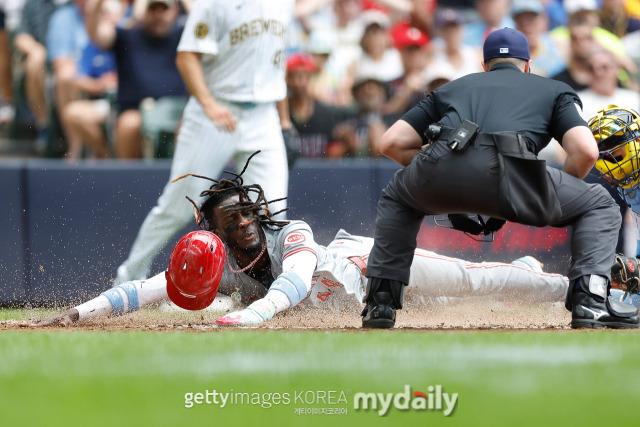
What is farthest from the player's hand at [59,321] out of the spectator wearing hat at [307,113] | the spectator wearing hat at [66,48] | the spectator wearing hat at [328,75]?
the spectator wearing hat at [328,75]

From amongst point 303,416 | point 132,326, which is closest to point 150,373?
point 303,416

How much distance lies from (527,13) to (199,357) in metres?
6.30

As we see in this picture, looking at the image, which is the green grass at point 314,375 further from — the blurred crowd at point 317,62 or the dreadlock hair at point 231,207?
the blurred crowd at point 317,62

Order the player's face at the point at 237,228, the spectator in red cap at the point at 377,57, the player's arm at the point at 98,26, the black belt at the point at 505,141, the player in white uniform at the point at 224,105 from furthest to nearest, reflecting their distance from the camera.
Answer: the spectator in red cap at the point at 377,57
the player's arm at the point at 98,26
the player in white uniform at the point at 224,105
the player's face at the point at 237,228
the black belt at the point at 505,141

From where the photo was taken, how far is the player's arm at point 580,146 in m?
4.78

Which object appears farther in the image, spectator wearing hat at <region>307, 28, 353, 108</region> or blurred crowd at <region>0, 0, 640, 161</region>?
spectator wearing hat at <region>307, 28, 353, 108</region>

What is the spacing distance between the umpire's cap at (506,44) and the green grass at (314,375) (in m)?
1.54

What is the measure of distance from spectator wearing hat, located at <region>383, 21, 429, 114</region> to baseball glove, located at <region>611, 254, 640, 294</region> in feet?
11.2

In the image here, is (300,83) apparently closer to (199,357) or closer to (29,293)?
(29,293)

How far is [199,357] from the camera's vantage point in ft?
13.0

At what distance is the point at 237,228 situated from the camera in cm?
556

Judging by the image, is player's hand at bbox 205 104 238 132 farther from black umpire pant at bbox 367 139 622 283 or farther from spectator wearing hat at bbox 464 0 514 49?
spectator wearing hat at bbox 464 0 514 49

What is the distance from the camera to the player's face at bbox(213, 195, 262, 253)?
18.2 feet

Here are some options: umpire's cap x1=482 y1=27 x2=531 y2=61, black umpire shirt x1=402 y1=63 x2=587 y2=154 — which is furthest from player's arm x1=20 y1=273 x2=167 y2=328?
umpire's cap x1=482 y1=27 x2=531 y2=61
